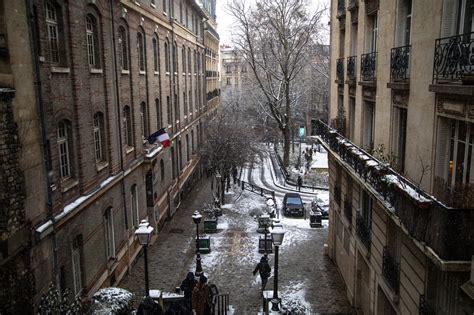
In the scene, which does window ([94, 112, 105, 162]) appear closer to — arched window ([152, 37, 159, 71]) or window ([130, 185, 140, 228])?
window ([130, 185, 140, 228])

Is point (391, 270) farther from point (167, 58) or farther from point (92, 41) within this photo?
point (167, 58)

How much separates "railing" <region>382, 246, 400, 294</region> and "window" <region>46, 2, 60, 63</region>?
10158 mm

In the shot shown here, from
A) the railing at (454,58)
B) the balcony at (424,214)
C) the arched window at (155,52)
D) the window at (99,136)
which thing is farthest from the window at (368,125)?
the arched window at (155,52)

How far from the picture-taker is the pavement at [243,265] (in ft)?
50.2

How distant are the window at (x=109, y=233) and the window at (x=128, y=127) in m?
3.86

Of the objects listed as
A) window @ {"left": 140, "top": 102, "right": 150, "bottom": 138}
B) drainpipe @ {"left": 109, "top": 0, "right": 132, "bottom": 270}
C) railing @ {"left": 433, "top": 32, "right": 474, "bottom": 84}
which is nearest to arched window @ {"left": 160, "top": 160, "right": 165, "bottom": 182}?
window @ {"left": 140, "top": 102, "right": 150, "bottom": 138}

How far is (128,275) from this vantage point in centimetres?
1695

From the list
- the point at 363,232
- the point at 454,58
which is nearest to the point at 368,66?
the point at 363,232

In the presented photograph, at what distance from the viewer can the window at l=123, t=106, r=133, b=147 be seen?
18048 mm

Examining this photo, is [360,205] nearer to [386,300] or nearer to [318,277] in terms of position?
[386,300]

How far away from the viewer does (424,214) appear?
734cm

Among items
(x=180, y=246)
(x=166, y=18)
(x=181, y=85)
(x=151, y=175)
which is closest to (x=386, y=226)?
(x=180, y=246)

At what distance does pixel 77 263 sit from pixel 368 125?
32.8ft

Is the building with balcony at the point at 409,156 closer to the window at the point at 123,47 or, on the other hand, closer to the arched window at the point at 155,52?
the window at the point at 123,47
